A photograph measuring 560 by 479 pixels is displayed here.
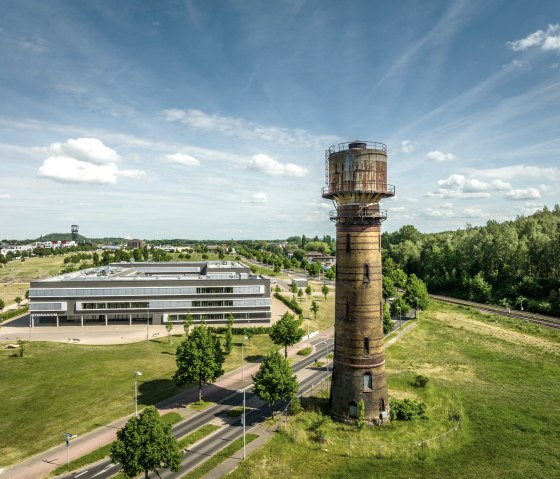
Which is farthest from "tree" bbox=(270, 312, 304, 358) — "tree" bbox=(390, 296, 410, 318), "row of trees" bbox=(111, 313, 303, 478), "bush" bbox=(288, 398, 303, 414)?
"tree" bbox=(390, 296, 410, 318)

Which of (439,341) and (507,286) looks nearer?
(439,341)

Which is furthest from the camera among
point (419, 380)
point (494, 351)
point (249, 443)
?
point (494, 351)

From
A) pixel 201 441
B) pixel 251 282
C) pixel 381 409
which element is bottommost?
pixel 201 441

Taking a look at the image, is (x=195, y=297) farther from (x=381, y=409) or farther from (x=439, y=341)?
(x=381, y=409)

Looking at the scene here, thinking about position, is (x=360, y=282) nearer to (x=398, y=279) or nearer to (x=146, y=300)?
(x=146, y=300)

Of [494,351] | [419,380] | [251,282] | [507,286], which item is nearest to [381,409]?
[419,380]

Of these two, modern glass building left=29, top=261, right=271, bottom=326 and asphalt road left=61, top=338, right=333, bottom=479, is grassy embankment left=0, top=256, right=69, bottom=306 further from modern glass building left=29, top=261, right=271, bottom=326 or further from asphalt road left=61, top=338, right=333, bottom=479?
asphalt road left=61, top=338, right=333, bottom=479

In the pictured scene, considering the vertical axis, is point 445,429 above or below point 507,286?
below
